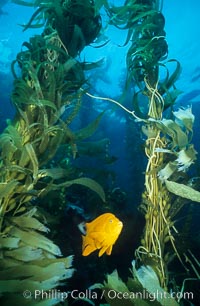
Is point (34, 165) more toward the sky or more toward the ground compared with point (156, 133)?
more toward the ground

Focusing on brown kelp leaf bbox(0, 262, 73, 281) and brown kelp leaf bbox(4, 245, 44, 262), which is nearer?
brown kelp leaf bbox(0, 262, 73, 281)

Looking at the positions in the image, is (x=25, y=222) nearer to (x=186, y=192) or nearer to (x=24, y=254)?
(x=24, y=254)

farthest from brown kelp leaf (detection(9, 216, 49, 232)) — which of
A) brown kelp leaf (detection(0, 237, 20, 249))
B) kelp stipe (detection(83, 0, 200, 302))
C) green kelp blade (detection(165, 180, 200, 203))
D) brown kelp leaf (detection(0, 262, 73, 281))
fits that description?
green kelp blade (detection(165, 180, 200, 203))

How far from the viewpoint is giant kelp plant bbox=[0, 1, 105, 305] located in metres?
2.11

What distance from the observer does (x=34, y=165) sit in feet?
7.29

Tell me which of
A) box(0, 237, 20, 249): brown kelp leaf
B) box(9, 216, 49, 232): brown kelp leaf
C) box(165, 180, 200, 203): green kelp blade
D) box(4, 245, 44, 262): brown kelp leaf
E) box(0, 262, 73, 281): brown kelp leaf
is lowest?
box(0, 262, 73, 281): brown kelp leaf

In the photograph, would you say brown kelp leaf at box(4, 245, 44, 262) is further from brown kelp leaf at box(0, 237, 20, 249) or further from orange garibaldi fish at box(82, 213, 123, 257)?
orange garibaldi fish at box(82, 213, 123, 257)

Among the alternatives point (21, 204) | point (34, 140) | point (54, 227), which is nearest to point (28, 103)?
point (34, 140)

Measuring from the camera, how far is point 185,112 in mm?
2711

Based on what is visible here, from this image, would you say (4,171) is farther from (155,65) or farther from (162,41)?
(162,41)

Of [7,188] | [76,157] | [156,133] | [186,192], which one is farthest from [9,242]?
[156,133]

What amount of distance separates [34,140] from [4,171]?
15.3 inches

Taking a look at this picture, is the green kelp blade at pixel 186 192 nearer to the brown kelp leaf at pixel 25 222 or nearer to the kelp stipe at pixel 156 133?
the kelp stipe at pixel 156 133

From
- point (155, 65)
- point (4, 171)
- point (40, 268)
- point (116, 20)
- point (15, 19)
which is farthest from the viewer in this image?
point (15, 19)
